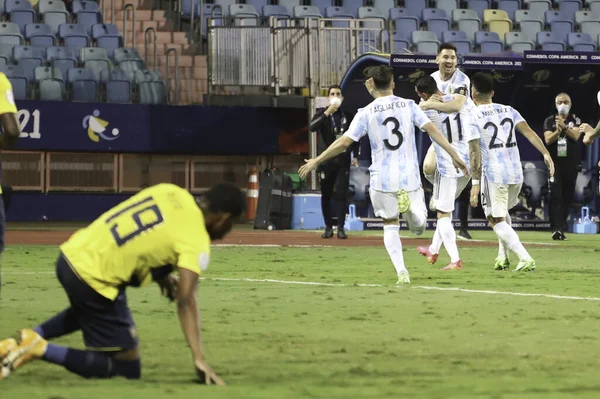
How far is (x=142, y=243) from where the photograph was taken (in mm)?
5941

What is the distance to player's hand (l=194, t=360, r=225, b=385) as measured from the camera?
19.4 ft

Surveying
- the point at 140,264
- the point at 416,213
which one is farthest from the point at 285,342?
the point at 416,213

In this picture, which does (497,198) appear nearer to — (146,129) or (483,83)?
(483,83)

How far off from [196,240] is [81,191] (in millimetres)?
20853

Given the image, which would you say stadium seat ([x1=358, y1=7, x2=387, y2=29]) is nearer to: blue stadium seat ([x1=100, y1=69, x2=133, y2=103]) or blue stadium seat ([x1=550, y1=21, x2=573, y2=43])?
blue stadium seat ([x1=550, y1=21, x2=573, y2=43])

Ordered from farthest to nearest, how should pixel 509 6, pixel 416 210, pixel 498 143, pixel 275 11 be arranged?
pixel 509 6 < pixel 275 11 < pixel 498 143 < pixel 416 210

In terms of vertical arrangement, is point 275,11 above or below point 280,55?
above

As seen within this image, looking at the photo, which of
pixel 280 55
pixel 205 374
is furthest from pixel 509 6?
pixel 205 374

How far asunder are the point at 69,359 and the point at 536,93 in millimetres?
20637

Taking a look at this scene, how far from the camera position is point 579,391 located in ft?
19.5

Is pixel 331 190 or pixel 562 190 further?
pixel 562 190

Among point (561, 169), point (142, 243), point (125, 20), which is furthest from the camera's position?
point (125, 20)

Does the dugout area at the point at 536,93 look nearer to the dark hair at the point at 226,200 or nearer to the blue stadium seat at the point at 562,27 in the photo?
the blue stadium seat at the point at 562,27

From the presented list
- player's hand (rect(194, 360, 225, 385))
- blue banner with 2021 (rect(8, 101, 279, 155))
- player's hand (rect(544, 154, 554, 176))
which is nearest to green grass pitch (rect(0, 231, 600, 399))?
player's hand (rect(194, 360, 225, 385))
